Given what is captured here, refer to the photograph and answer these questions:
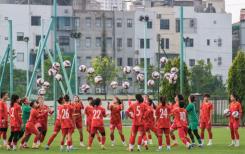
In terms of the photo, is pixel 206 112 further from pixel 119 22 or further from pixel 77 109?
pixel 119 22

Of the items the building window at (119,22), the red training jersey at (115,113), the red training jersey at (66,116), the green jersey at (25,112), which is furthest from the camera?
the building window at (119,22)

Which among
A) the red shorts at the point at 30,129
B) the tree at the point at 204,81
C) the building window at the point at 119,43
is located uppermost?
the building window at the point at 119,43

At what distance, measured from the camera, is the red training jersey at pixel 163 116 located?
3997 centimetres

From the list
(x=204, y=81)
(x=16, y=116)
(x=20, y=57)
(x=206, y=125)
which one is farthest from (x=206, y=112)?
(x=20, y=57)

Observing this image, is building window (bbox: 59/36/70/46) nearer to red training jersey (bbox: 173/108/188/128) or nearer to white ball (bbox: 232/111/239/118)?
white ball (bbox: 232/111/239/118)

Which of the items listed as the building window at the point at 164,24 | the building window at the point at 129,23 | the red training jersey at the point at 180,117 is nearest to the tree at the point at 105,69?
the building window at the point at 129,23

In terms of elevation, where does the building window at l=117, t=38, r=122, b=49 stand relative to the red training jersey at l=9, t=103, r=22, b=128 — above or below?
above

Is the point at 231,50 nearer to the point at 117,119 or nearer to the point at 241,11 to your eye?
the point at 241,11

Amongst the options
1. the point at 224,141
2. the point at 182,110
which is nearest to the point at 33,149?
the point at 182,110

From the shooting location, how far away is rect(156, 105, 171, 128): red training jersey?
39975 mm

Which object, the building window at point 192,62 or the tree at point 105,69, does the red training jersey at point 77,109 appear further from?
the building window at point 192,62

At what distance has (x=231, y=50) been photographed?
14462cm

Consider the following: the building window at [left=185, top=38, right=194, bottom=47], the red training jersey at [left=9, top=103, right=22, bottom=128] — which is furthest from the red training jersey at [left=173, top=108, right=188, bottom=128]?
the building window at [left=185, top=38, right=194, bottom=47]

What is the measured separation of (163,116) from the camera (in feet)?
132
